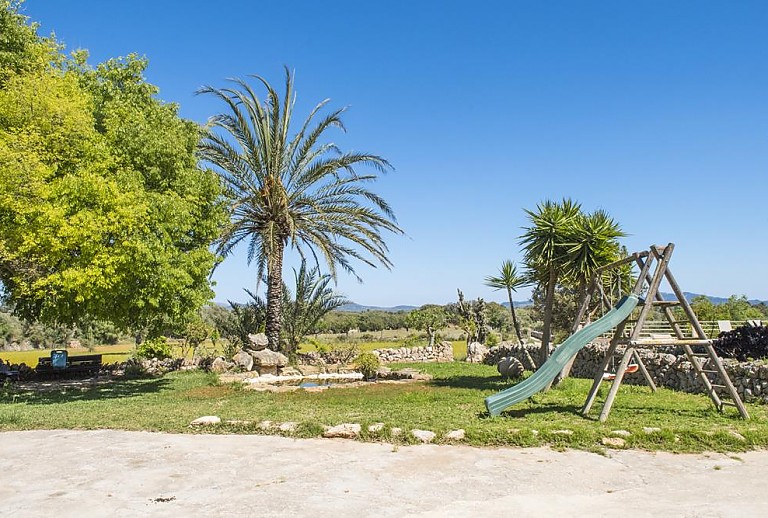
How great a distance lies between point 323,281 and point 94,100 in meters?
11.7

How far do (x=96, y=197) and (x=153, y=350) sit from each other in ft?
35.3

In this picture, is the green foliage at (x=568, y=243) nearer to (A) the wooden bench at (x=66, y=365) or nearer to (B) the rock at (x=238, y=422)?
(B) the rock at (x=238, y=422)

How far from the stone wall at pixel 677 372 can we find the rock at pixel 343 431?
869cm

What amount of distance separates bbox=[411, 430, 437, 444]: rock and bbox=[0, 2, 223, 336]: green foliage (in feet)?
26.9

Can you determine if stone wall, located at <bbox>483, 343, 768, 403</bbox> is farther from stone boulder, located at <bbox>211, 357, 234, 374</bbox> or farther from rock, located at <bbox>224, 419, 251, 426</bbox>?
stone boulder, located at <bbox>211, 357, 234, 374</bbox>

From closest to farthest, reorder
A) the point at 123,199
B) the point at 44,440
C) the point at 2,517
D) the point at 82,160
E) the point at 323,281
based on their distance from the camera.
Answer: the point at 2,517 → the point at 44,440 → the point at 123,199 → the point at 82,160 → the point at 323,281

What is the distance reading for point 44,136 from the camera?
46.0ft

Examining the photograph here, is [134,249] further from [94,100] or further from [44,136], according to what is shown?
[94,100]

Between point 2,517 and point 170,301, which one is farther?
point 170,301

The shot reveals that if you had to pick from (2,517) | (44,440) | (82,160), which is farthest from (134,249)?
(2,517)

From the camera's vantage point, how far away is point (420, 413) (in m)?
10.6

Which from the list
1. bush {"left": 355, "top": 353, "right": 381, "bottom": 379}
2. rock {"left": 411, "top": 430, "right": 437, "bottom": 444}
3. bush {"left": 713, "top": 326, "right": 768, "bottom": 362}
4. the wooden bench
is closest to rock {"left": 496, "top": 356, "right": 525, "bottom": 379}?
bush {"left": 355, "top": 353, "right": 381, "bottom": 379}

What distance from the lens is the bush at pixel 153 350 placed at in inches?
867

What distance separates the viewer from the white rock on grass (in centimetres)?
827
